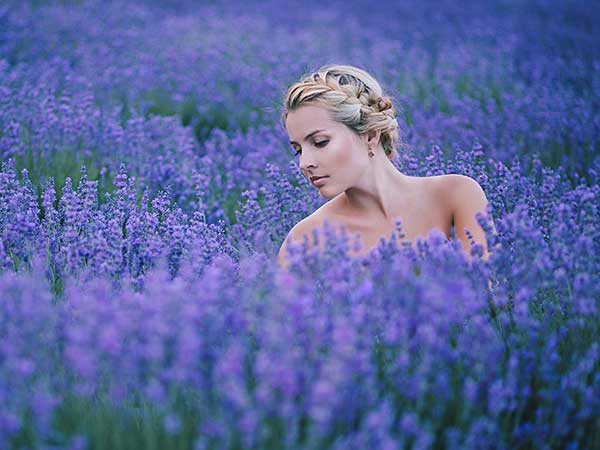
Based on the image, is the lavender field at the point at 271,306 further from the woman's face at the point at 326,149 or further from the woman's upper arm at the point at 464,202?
the woman's face at the point at 326,149

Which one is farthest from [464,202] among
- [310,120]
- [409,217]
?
[310,120]

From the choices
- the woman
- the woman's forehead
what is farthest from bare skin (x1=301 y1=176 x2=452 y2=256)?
the woman's forehead

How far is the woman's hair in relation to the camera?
9.76 feet

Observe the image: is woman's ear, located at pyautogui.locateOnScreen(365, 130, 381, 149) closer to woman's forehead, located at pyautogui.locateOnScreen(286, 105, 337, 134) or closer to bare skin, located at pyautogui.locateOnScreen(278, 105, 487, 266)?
bare skin, located at pyautogui.locateOnScreen(278, 105, 487, 266)

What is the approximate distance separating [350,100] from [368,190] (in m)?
0.37

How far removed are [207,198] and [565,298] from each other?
2247mm

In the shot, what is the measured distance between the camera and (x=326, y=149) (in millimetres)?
2914

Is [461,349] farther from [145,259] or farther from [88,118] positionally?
[88,118]

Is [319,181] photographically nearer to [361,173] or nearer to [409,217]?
[361,173]

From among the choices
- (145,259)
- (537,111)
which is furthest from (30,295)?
(537,111)

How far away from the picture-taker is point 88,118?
4594 mm

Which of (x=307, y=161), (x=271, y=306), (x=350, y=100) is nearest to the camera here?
(x=271, y=306)

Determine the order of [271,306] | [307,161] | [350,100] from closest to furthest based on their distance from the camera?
[271,306], [307,161], [350,100]

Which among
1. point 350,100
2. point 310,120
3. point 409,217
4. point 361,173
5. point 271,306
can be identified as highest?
point 350,100
